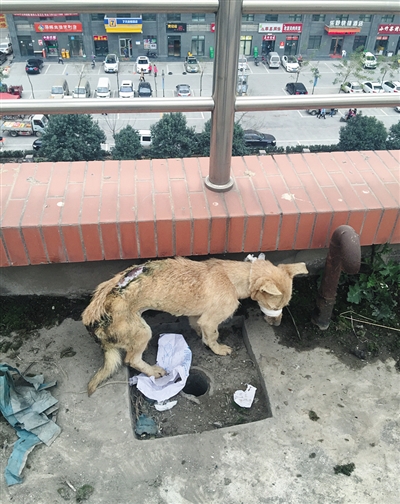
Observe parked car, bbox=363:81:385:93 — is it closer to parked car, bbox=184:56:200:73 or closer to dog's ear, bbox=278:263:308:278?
parked car, bbox=184:56:200:73

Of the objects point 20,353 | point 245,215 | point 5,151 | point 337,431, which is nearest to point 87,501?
point 20,353

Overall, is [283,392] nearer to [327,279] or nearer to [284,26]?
[327,279]

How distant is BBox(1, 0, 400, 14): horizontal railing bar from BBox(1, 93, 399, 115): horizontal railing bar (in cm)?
46

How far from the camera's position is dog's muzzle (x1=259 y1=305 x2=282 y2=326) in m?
3.27

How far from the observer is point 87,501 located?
2434mm

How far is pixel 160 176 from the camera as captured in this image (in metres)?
3.36

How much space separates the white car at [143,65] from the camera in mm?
33938

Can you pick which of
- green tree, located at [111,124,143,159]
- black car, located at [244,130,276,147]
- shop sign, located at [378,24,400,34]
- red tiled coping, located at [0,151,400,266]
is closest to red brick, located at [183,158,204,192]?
red tiled coping, located at [0,151,400,266]

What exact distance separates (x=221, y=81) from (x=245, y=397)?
2.02 m

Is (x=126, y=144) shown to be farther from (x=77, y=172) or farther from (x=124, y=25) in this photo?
(x=124, y=25)

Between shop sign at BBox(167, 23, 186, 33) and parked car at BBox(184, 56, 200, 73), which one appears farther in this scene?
shop sign at BBox(167, 23, 186, 33)

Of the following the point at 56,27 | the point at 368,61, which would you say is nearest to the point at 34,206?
the point at 368,61

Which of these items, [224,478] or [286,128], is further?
[286,128]

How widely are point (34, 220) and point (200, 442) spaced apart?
5.70ft
